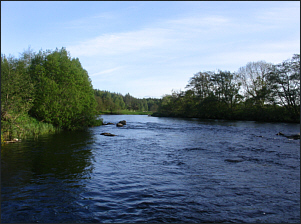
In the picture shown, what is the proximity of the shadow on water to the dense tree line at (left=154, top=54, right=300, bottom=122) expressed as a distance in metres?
50.9

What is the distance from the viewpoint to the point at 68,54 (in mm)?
37469

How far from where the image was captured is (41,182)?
8984 millimetres

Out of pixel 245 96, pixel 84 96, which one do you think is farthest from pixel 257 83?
pixel 84 96

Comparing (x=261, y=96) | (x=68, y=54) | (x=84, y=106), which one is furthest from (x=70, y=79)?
(x=261, y=96)

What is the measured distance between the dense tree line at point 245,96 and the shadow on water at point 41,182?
50.9 m

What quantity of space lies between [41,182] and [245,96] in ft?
210

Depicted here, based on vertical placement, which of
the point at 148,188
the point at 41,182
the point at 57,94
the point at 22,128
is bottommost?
the point at 148,188

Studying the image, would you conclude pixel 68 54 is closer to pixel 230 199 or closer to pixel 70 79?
pixel 70 79

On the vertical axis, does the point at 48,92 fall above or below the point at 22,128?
above

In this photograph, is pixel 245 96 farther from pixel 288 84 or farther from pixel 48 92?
pixel 48 92

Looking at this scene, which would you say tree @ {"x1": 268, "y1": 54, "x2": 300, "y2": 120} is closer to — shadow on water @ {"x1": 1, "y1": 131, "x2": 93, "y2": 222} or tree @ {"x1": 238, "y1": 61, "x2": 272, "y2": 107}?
tree @ {"x1": 238, "y1": 61, "x2": 272, "y2": 107}

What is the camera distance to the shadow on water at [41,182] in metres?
6.40

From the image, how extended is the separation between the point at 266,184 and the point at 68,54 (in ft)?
119

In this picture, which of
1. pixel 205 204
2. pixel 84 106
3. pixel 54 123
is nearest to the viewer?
pixel 205 204
